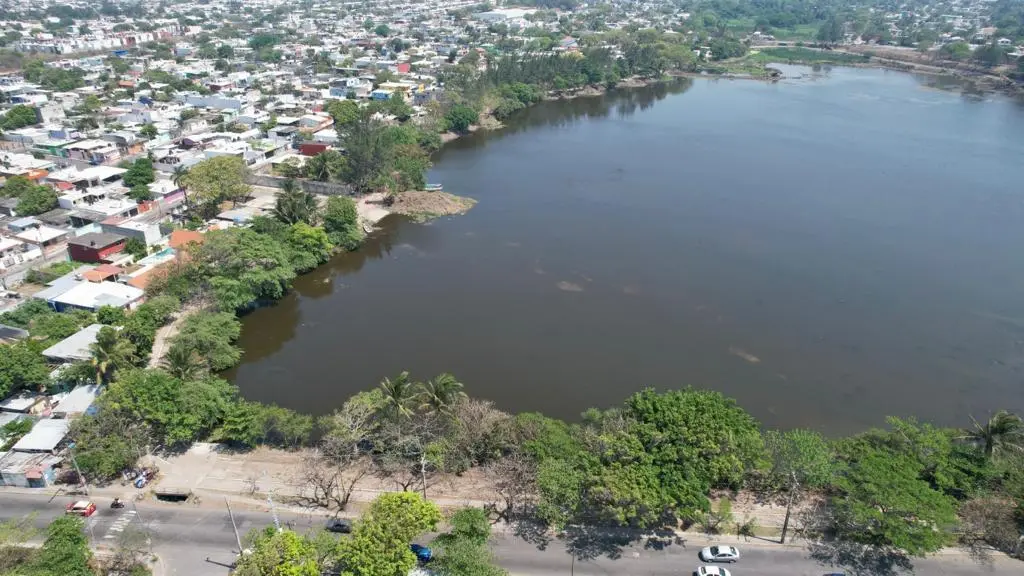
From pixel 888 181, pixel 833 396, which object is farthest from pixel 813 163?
pixel 833 396

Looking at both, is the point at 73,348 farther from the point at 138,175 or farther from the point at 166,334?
the point at 138,175

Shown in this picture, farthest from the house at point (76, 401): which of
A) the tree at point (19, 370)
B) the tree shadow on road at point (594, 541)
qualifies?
the tree shadow on road at point (594, 541)

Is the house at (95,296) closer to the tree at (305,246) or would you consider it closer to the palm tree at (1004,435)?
the tree at (305,246)

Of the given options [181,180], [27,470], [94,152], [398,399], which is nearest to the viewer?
[27,470]

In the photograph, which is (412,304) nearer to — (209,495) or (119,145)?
(209,495)

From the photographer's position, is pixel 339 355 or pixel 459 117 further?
pixel 459 117

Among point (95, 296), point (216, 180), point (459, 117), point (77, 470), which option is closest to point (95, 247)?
point (95, 296)

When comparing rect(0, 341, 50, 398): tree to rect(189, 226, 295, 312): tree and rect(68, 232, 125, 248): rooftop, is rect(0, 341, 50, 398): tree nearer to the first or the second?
rect(189, 226, 295, 312): tree

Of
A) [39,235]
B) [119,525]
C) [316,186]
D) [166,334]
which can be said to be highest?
[39,235]
